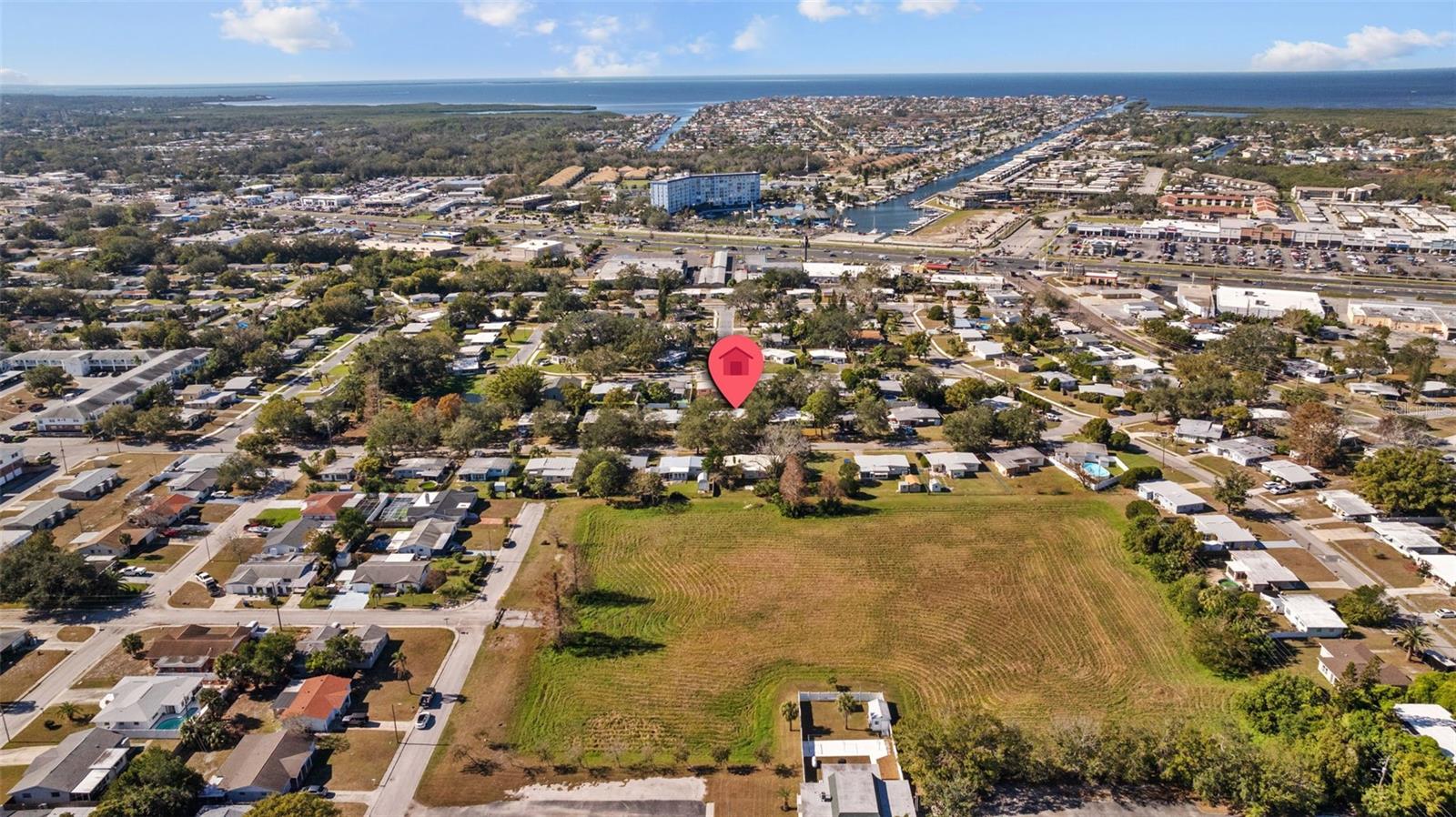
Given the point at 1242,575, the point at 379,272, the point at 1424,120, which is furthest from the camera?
the point at 1424,120

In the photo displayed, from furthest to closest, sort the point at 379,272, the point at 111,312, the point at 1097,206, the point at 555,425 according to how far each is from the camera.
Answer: the point at 1097,206 → the point at 379,272 → the point at 111,312 → the point at 555,425

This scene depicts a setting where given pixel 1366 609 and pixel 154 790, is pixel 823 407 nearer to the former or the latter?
pixel 1366 609

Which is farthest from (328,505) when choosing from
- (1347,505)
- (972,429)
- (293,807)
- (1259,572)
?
(1347,505)

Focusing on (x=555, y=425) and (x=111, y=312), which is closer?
(x=555, y=425)

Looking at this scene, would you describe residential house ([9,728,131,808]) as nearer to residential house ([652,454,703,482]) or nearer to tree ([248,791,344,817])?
tree ([248,791,344,817])

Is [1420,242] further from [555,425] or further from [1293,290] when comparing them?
[555,425]

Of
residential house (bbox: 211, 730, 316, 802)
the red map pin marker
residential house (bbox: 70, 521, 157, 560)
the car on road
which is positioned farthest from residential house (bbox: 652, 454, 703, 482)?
the car on road

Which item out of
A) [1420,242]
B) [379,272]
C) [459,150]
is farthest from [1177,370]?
[459,150]
